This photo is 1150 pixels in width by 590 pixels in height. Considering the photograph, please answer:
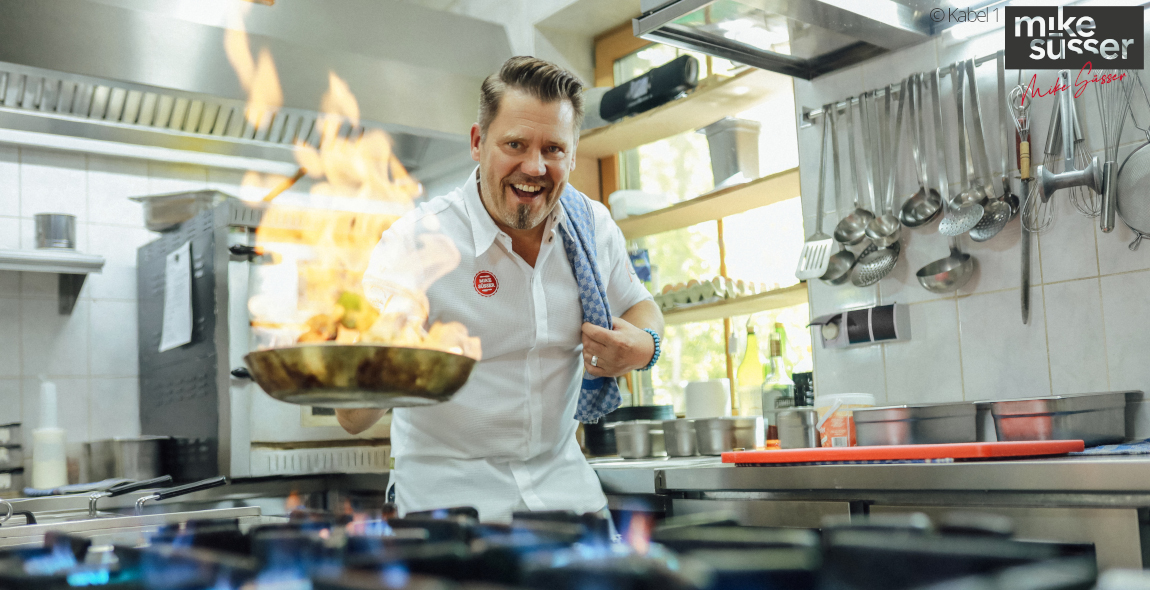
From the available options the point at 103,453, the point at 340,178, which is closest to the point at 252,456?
the point at 103,453

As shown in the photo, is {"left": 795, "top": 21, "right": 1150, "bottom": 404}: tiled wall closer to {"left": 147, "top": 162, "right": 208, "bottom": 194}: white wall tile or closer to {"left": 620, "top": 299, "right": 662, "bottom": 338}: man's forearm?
{"left": 620, "top": 299, "right": 662, "bottom": 338}: man's forearm

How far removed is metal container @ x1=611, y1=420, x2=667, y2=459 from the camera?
2352 millimetres

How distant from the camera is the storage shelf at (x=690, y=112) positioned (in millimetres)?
2568

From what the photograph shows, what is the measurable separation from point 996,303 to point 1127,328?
258mm

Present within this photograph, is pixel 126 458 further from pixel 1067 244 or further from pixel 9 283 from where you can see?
pixel 1067 244

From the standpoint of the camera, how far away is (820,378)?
2283 millimetres

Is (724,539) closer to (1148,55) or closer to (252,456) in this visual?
(1148,55)

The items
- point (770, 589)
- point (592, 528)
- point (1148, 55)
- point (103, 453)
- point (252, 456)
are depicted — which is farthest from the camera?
point (103, 453)

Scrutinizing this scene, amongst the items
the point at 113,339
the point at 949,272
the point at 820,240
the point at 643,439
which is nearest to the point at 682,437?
the point at 643,439

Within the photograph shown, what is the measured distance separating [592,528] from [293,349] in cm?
29

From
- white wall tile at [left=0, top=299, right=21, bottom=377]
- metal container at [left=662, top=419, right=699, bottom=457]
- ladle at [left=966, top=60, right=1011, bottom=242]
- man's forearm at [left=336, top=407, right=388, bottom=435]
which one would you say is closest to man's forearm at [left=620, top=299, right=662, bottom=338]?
man's forearm at [left=336, top=407, right=388, bottom=435]

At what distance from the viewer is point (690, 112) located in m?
2.76

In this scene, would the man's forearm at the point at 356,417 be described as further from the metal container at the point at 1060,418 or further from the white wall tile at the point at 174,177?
the white wall tile at the point at 174,177

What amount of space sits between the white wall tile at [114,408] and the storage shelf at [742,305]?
1793 millimetres
